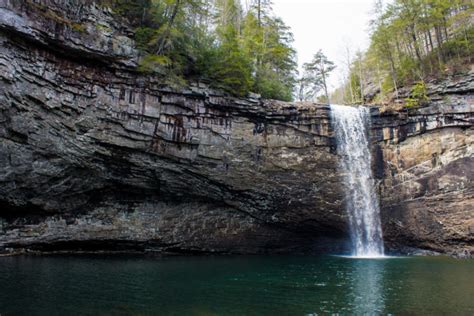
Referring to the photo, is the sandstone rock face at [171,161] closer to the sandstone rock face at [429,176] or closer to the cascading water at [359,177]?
the sandstone rock face at [429,176]

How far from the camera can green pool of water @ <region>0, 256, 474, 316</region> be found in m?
9.09

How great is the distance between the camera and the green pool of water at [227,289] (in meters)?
9.09

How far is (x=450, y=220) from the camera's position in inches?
868

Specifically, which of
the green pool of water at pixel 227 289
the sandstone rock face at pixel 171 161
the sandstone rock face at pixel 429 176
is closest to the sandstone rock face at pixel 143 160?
the sandstone rock face at pixel 171 161

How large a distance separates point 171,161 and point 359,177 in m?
12.4

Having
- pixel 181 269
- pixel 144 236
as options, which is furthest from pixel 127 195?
pixel 181 269

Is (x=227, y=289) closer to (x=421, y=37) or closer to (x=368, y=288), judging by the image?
(x=368, y=288)

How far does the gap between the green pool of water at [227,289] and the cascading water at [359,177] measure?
19.8ft

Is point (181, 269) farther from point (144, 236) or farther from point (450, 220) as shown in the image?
point (450, 220)

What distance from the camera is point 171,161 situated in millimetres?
20422

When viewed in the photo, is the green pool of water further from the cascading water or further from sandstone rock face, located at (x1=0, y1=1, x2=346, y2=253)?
the cascading water

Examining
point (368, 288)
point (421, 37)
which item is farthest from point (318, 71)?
point (368, 288)

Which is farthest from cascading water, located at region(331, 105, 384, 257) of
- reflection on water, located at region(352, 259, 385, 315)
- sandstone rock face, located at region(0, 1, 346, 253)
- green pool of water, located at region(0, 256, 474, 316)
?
green pool of water, located at region(0, 256, 474, 316)

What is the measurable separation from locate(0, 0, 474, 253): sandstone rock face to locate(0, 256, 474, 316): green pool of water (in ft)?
12.9
